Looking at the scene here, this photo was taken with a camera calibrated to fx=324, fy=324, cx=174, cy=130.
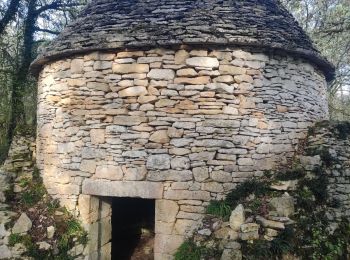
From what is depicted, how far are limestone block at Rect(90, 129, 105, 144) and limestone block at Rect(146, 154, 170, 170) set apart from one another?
93 cm

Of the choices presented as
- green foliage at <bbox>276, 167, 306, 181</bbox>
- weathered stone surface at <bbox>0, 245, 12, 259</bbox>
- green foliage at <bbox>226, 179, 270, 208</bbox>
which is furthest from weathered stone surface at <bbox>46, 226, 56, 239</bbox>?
green foliage at <bbox>276, 167, 306, 181</bbox>

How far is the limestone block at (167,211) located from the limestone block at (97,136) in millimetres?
1460

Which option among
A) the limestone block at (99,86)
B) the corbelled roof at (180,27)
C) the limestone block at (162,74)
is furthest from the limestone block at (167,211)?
the corbelled roof at (180,27)

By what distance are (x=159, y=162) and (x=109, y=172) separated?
90 cm

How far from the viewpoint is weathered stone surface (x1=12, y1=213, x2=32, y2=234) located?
5.47m

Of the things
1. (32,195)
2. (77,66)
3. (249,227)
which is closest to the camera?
(249,227)

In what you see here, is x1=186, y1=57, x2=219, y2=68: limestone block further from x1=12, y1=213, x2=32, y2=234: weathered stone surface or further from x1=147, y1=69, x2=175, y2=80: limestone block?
x1=12, y1=213, x2=32, y2=234: weathered stone surface

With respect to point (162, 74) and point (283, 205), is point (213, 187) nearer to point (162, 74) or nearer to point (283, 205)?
point (283, 205)

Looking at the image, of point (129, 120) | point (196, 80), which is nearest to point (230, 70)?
point (196, 80)

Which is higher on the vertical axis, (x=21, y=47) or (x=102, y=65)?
(x=21, y=47)

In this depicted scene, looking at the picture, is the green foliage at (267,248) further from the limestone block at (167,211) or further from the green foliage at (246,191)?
the limestone block at (167,211)

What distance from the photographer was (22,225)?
5.51m

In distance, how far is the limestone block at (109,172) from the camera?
17.8 feet

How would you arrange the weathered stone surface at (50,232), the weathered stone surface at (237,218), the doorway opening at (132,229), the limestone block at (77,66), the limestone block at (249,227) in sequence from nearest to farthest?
the limestone block at (249,227) → the weathered stone surface at (237,218) → the weathered stone surface at (50,232) → the limestone block at (77,66) → the doorway opening at (132,229)
